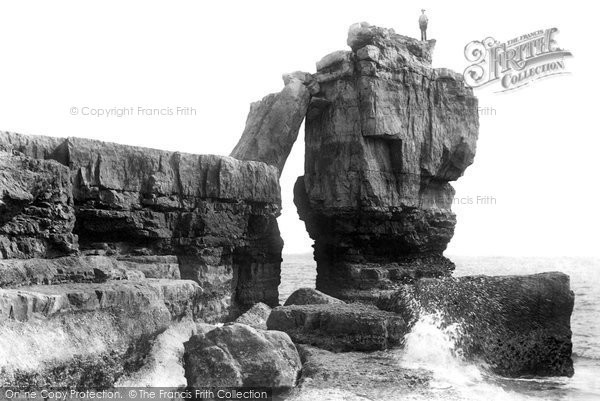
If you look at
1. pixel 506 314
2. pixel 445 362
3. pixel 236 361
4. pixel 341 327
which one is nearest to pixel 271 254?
pixel 341 327

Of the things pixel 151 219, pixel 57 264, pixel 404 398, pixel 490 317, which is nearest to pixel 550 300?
pixel 490 317

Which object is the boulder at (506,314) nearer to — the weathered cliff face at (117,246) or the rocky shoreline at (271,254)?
the rocky shoreline at (271,254)

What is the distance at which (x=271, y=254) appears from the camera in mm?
23016

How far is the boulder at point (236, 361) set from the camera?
473 inches

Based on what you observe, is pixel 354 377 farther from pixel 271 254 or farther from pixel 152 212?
pixel 271 254

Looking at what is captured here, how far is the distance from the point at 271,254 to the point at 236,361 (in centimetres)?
1089

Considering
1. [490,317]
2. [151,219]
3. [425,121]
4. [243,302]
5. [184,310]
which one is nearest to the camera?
[184,310]

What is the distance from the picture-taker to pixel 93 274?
1303 cm

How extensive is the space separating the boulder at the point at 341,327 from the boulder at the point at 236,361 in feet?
8.28

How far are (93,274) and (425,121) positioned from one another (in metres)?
16.7

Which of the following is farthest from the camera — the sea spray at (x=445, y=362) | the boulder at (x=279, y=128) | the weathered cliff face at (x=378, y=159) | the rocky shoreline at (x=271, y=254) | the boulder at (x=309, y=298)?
Result: the boulder at (x=279, y=128)

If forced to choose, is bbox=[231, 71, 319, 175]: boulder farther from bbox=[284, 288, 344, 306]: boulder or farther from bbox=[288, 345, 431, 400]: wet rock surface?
bbox=[288, 345, 431, 400]: wet rock surface

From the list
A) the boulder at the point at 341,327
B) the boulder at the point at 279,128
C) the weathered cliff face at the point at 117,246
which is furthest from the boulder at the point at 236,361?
the boulder at the point at 279,128

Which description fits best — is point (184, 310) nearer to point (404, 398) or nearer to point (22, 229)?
point (22, 229)
